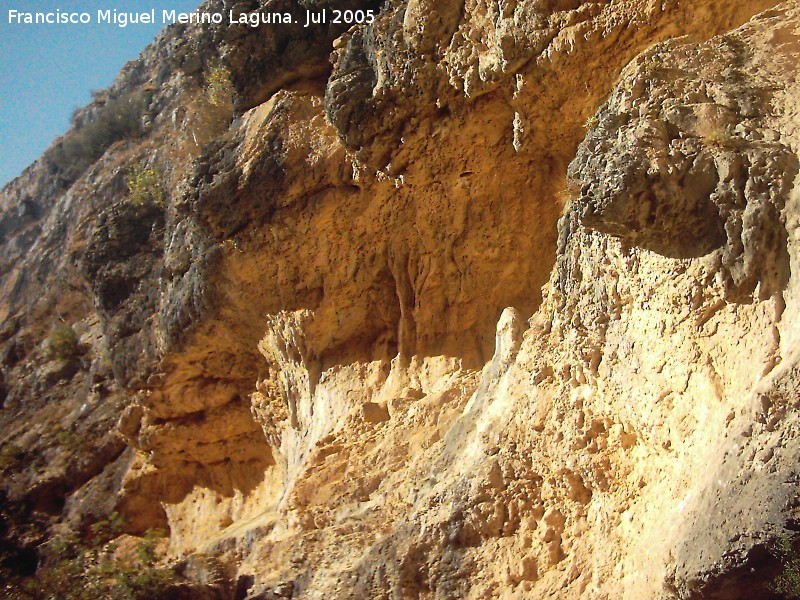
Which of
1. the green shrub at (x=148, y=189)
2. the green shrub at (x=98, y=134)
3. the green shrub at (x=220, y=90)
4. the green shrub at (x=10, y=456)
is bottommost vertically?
the green shrub at (x=10, y=456)

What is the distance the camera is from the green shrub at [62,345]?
14.8 m

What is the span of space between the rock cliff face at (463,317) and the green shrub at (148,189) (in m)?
0.11

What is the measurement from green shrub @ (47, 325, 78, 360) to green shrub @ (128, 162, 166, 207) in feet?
13.2

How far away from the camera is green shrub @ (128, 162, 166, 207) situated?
1181cm

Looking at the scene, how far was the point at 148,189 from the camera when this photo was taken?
39.5ft

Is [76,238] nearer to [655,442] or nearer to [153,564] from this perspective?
[153,564]

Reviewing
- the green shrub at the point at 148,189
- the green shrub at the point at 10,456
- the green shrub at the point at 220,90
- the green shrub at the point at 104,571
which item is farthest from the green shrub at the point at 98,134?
the green shrub at the point at 104,571

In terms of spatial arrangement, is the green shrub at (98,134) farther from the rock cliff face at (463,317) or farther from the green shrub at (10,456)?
the green shrub at (10,456)

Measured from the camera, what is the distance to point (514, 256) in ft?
23.3

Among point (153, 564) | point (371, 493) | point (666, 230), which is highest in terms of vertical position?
point (666, 230)

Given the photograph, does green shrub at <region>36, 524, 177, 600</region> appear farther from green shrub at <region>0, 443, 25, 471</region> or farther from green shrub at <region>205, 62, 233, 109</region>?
green shrub at <region>205, 62, 233, 109</region>

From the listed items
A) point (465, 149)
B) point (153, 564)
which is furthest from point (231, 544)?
point (465, 149)

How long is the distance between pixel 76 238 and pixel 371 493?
9205 mm

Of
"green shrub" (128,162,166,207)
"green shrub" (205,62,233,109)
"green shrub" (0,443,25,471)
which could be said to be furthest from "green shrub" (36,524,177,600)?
"green shrub" (205,62,233,109)
